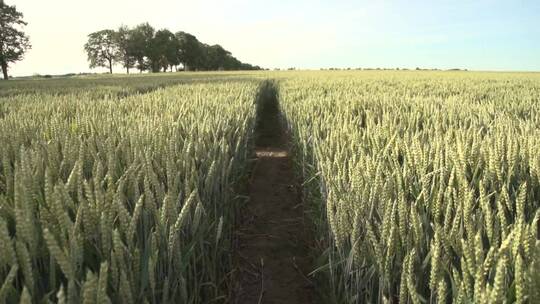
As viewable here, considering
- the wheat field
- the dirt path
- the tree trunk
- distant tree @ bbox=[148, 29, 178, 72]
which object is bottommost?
the dirt path

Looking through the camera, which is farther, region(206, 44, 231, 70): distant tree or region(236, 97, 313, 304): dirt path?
region(206, 44, 231, 70): distant tree

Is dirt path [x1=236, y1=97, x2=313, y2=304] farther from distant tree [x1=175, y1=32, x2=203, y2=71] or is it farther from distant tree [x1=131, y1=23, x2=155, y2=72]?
distant tree [x1=175, y1=32, x2=203, y2=71]

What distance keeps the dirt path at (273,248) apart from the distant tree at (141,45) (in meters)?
51.0

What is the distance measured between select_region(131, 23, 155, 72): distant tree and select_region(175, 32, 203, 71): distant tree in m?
4.83

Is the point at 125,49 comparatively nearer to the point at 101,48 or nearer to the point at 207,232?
the point at 101,48

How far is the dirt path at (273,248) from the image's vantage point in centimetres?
225

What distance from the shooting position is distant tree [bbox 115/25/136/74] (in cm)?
5172

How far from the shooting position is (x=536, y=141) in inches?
79.3

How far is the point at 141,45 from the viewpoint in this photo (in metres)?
51.6

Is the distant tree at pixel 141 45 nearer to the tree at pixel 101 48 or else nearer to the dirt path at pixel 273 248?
the tree at pixel 101 48

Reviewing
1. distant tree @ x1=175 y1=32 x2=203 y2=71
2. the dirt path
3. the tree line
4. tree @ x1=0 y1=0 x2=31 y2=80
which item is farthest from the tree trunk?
the dirt path

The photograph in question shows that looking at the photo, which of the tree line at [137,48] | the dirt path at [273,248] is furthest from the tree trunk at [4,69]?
the dirt path at [273,248]

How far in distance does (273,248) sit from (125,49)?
54003 millimetres

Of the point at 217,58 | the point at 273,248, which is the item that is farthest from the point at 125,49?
the point at 273,248
